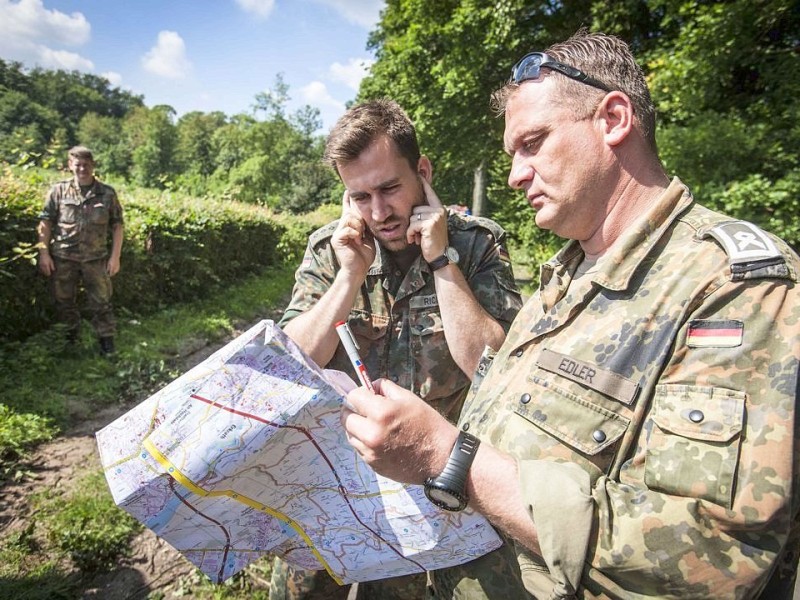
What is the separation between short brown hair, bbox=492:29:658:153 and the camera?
53.4 inches

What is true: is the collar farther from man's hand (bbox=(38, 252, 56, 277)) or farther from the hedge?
man's hand (bbox=(38, 252, 56, 277))

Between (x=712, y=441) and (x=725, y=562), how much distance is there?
0.72 feet

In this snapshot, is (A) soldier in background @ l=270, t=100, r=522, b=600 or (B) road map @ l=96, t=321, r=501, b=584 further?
(A) soldier in background @ l=270, t=100, r=522, b=600

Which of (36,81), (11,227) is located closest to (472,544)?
(11,227)

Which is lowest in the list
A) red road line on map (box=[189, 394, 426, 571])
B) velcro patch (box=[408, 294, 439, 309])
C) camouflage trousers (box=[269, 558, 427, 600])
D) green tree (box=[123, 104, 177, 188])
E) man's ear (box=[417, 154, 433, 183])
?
camouflage trousers (box=[269, 558, 427, 600])

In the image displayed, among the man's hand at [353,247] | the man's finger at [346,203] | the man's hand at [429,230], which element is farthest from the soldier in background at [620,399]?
the man's finger at [346,203]

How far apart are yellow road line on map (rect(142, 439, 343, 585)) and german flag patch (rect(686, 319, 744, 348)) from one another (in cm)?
125

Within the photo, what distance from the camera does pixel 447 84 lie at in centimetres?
1252

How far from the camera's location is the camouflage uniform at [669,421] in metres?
0.89

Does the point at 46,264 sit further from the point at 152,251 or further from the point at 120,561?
the point at 120,561

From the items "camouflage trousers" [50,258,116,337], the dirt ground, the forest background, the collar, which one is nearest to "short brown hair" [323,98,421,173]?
the collar

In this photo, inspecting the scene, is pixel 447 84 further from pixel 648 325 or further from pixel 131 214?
pixel 648 325

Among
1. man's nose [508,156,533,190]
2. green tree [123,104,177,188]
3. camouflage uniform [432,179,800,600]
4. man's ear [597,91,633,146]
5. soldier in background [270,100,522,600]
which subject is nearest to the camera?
camouflage uniform [432,179,800,600]

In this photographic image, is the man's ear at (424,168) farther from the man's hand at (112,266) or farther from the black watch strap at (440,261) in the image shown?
the man's hand at (112,266)
